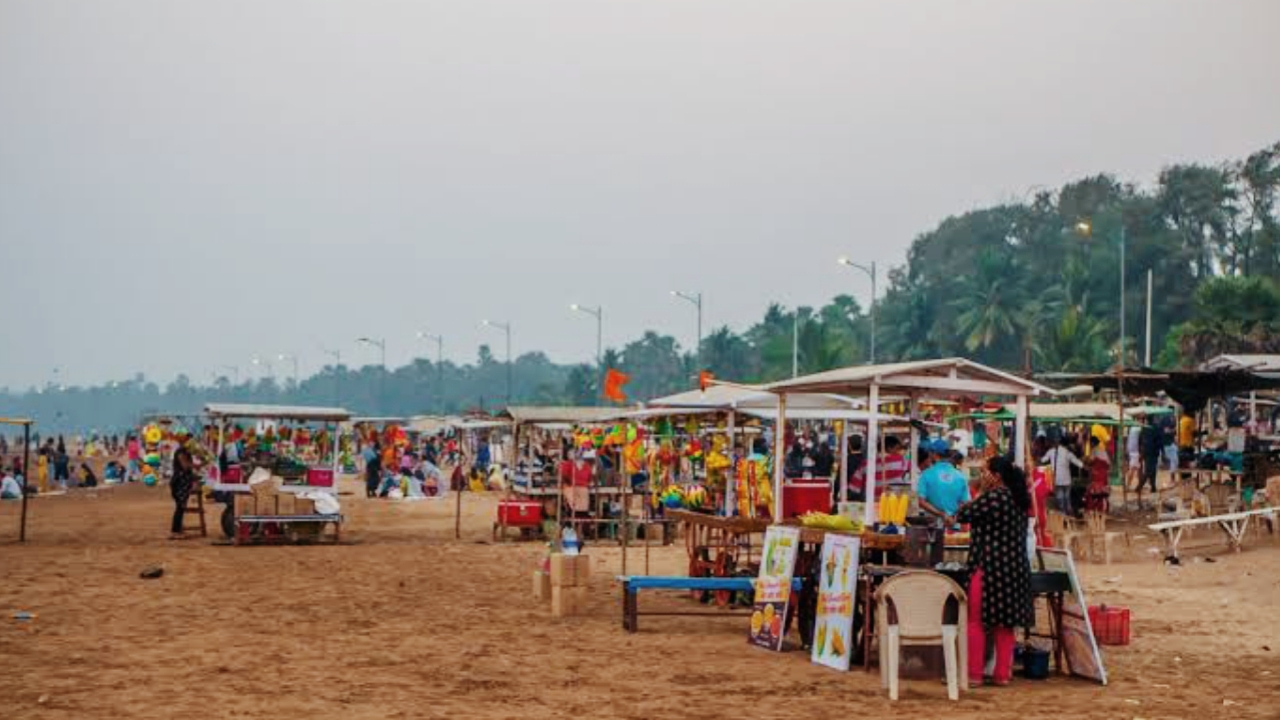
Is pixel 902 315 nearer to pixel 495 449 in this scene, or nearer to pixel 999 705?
pixel 495 449

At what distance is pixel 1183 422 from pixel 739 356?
9169cm

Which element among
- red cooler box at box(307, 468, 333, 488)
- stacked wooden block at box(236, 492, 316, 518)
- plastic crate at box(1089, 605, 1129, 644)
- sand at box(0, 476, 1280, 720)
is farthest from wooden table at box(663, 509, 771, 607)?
red cooler box at box(307, 468, 333, 488)

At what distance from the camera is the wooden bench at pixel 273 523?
2609cm

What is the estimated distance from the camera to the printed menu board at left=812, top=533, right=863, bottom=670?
12594 mm

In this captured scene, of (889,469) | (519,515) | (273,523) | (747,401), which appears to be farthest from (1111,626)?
(273,523)

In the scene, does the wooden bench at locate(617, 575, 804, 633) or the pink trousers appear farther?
the wooden bench at locate(617, 575, 804, 633)

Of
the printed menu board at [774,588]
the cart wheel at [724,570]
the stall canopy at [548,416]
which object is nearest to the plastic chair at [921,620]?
the printed menu board at [774,588]

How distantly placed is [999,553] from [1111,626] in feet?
9.88

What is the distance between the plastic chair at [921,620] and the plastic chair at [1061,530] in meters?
11.9

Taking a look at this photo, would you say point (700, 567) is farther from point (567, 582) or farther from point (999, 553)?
point (999, 553)

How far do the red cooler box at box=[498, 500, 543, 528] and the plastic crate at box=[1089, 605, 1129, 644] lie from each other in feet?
52.5

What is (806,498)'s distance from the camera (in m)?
16.8

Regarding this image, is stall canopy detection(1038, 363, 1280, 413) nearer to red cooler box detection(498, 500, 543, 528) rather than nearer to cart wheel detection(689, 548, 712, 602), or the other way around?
red cooler box detection(498, 500, 543, 528)

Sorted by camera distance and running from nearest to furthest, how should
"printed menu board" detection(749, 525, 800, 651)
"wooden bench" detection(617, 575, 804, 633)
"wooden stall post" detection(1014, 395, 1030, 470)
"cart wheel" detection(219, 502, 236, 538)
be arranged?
"wooden stall post" detection(1014, 395, 1030, 470), "printed menu board" detection(749, 525, 800, 651), "wooden bench" detection(617, 575, 804, 633), "cart wheel" detection(219, 502, 236, 538)
